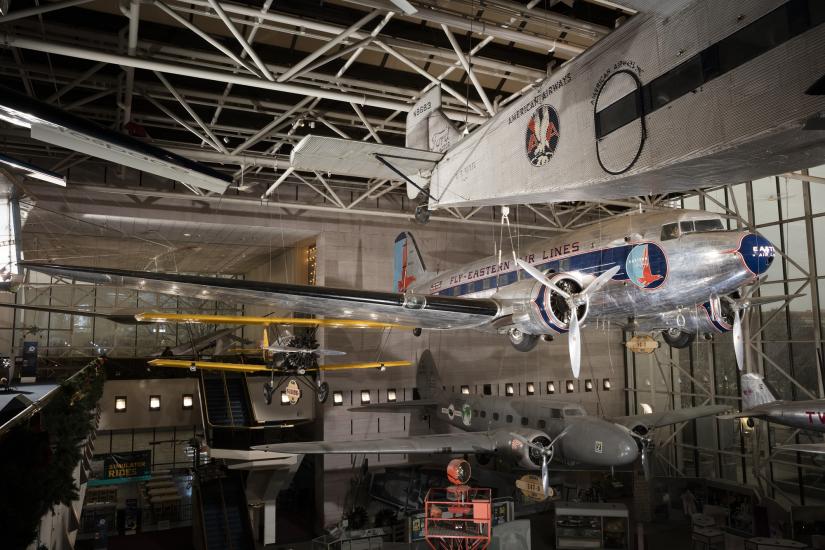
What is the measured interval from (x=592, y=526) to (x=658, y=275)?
10735 millimetres

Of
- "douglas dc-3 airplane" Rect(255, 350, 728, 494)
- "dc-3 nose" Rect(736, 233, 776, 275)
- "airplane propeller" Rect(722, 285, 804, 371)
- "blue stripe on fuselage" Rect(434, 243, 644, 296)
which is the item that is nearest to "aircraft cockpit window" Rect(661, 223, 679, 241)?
"blue stripe on fuselage" Rect(434, 243, 644, 296)

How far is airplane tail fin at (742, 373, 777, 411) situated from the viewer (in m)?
14.8

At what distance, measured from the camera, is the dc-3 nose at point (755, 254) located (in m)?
8.23

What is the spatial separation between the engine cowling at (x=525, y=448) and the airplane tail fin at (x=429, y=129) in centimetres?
761

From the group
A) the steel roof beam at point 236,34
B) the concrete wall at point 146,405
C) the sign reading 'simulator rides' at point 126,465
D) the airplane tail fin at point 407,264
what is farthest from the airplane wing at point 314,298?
the concrete wall at point 146,405

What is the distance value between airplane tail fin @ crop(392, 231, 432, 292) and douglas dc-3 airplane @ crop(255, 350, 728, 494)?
4.95 metres

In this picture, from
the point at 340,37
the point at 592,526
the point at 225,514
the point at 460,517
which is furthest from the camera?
the point at 225,514

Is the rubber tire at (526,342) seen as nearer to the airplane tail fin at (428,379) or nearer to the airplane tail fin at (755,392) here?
the airplane tail fin at (755,392)

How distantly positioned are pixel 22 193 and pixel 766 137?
1395cm

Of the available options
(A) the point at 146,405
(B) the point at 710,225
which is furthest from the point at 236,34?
(A) the point at 146,405

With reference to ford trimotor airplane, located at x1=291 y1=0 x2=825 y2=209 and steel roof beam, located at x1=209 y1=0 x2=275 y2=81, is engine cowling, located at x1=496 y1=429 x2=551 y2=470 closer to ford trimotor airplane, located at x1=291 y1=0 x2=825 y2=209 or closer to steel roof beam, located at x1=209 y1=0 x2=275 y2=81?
ford trimotor airplane, located at x1=291 y1=0 x2=825 y2=209

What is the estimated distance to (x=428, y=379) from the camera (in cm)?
2030

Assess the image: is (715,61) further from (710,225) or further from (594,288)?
(710,225)

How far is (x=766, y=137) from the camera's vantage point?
3.88 metres
